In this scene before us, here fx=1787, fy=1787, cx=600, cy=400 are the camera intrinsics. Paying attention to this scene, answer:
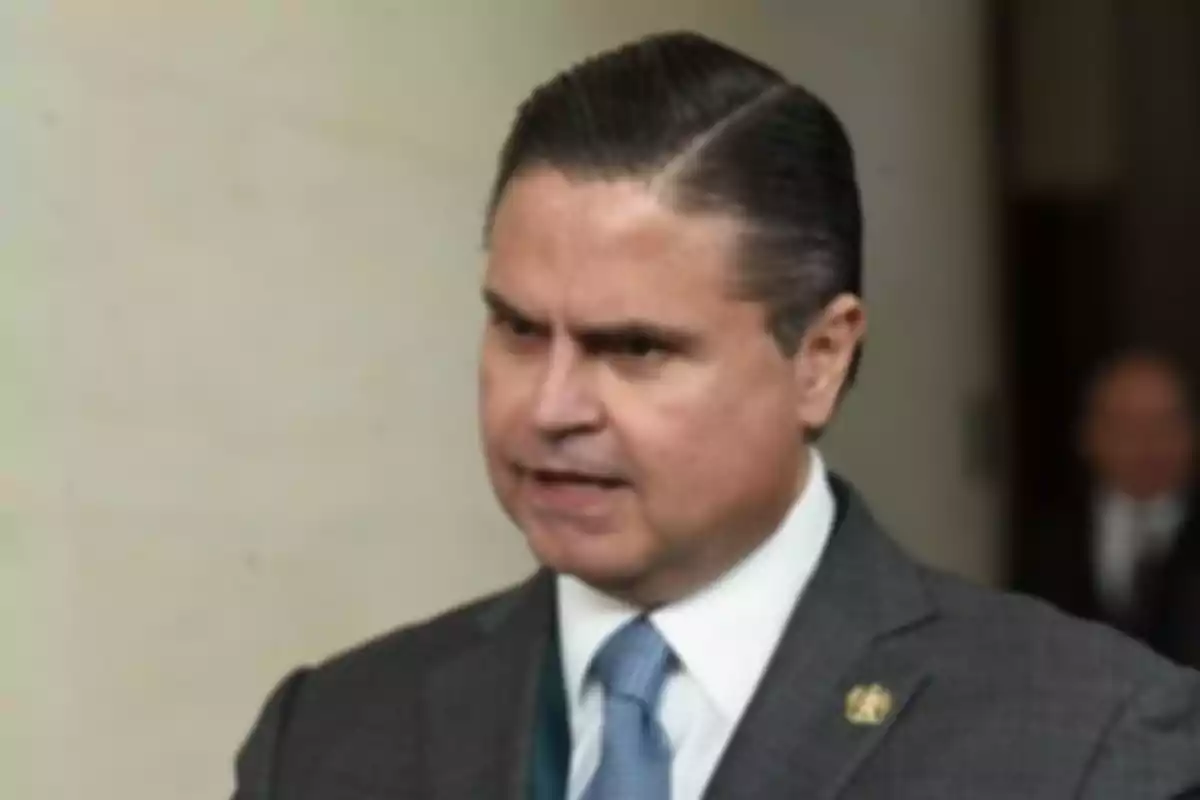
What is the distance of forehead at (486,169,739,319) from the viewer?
0.81 metres

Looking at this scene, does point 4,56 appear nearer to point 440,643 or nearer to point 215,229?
point 215,229

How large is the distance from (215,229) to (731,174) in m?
0.49

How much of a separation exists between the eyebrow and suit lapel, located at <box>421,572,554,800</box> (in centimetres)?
21

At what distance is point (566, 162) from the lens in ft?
2.73

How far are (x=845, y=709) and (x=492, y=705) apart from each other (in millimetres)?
195

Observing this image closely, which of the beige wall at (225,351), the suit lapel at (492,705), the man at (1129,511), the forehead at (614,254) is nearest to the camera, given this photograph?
the forehead at (614,254)

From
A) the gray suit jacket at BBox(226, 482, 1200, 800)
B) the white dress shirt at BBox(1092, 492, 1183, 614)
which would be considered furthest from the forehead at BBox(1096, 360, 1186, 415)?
the gray suit jacket at BBox(226, 482, 1200, 800)

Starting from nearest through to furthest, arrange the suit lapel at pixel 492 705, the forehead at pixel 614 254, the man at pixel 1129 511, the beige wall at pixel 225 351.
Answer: the forehead at pixel 614 254, the suit lapel at pixel 492 705, the beige wall at pixel 225 351, the man at pixel 1129 511

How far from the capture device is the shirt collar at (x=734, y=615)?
0.89 m

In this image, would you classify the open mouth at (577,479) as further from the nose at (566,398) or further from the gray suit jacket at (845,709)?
the gray suit jacket at (845,709)

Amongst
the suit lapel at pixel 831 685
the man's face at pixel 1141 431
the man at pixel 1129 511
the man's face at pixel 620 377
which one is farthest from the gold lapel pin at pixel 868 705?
the man's face at pixel 1141 431

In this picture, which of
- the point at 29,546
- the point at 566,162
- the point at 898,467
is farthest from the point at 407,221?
the point at 898,467

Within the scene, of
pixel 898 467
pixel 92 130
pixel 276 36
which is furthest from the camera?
pixel 898 467

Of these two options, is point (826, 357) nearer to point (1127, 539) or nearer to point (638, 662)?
point (638, 662)
